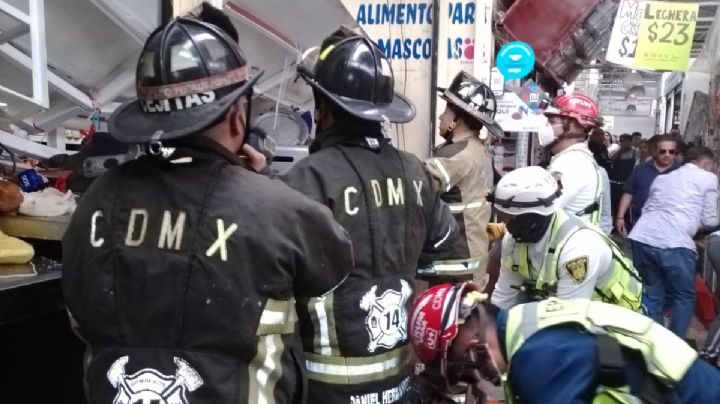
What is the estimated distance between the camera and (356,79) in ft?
7.90

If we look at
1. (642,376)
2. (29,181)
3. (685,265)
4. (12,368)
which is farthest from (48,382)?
(685,265)

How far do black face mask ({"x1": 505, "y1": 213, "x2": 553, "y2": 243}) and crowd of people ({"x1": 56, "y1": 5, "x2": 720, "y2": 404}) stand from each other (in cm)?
49

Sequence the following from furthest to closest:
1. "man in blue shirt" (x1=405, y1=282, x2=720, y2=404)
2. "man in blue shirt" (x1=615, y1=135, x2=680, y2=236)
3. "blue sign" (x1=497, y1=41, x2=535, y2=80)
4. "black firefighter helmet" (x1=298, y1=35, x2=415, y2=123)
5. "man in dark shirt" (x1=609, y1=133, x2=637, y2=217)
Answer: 1. "man in dark shirt" (x1=609, y1=133, x2=637, y2=217)
2. "man in blue shirt" (x1=615, y1=135, x2=680, y2=236)
3. "blue sign" (x1=497, y1=41, x2=535, y2=80)
4. "black firefighter helmet" (x1=298, y1=35, x2=415, y2=123)
5. "man in blue shirt" (x1=405, y1=282, x2=720, y2=404)

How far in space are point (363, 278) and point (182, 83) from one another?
3.21ft

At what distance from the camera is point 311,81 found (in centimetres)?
247

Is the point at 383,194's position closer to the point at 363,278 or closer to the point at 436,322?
the point at 363,278

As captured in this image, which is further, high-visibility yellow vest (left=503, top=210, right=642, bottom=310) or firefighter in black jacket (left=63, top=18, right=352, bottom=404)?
high-visibility yellow vest (left=503, top=210, right=642, bottom=310)

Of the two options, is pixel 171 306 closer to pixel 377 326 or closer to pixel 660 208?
pixel 377 326

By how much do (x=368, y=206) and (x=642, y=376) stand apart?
999mm

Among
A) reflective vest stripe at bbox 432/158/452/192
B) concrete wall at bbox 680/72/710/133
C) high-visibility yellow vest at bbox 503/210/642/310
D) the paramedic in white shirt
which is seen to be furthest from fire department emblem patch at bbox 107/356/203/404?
concrete wall at bbox 680/72/710/133

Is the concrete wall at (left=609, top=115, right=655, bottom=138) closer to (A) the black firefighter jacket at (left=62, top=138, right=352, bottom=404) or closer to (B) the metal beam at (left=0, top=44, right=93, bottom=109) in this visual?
(B) the metal beam at (left=0, top=44, right=93, bottom=109)

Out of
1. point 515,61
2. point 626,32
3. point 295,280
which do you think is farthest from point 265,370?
point 626,32

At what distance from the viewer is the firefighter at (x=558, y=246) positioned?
9.99 feet

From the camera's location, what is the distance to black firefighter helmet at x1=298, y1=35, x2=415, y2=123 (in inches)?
94.4
